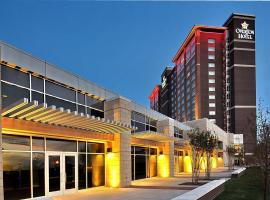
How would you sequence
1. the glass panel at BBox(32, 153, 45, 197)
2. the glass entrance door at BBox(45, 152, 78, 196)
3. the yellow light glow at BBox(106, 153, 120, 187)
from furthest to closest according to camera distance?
the yellow light glow at BBox(106, 153, 120, 187) → the glass entrance door at BBox(45, 152, 78, 196) → the glass panel at BBox(32, 153, 45, 197)

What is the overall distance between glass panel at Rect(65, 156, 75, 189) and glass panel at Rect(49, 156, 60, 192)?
30.3 inches

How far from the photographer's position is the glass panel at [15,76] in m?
13.5

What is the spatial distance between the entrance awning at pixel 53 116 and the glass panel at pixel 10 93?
31.1 inches

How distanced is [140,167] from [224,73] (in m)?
89.1

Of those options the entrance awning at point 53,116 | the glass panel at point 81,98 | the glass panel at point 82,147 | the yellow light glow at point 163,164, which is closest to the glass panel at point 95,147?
the glass panel at point 82,147

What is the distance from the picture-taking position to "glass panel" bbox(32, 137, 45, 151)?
49.8ft

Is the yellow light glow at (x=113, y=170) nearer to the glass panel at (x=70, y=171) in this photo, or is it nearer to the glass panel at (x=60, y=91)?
the glass panel at (x=70, y=171)

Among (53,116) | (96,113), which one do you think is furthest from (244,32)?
(53,116)

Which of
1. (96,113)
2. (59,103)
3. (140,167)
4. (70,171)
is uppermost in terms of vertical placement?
(59,103)

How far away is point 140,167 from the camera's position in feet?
90.1

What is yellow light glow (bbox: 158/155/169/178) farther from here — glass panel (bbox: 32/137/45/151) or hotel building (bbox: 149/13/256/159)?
hotel building (bbox: 149/13/256/159)

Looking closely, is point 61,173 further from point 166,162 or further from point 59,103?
point 166,162

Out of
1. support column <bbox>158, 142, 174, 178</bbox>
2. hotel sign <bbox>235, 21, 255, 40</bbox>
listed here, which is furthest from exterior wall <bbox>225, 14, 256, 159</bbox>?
support column <bbox>158, 142, 174, 178</bbox>

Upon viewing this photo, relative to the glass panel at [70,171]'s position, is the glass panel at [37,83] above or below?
above
